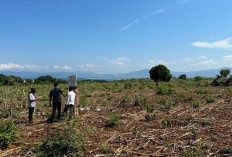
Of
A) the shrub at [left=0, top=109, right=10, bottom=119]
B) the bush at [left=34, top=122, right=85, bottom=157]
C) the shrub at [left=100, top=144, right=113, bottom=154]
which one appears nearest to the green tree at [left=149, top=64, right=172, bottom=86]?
the shrub at [left=0, top=109, right=10, bottom=119]

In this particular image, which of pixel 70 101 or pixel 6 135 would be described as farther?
pixel 70 101

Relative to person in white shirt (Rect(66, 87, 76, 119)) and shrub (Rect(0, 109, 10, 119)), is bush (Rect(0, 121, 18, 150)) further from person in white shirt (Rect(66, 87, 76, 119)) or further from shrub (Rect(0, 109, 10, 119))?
shrub (Rect(0, 109, 10, 119))

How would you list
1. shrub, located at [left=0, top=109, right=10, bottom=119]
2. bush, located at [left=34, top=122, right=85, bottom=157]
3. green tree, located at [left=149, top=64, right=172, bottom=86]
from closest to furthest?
1. bush, located at [left=34, top=122, right=85, bottom=157]
2. shrub, located at [left=0, top=109, right=10, bottom=119]
3. green tree, located at [left=149, top=64, right=172, bottom=86]

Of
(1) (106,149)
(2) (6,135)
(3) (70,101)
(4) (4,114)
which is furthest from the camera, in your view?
(4) (4,114)

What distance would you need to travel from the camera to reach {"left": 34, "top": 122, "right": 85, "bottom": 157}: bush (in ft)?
18.8

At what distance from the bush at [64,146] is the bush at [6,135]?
3.92 feet

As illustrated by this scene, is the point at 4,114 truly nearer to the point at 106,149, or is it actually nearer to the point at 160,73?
the point at 106,149

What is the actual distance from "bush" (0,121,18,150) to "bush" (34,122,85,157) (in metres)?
1.19

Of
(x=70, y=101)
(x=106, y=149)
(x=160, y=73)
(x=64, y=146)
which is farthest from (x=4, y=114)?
(x=160, y=73)

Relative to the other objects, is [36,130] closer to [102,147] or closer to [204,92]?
[102,147]

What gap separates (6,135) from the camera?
21.9 feet

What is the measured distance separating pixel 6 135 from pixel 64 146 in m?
2.18

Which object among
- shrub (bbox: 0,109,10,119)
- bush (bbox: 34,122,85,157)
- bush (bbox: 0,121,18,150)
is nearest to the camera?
bush (bbox: 34,122,85,157)

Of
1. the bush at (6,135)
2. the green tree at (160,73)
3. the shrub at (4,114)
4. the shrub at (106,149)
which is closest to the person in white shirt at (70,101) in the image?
the bush at (6,135)
